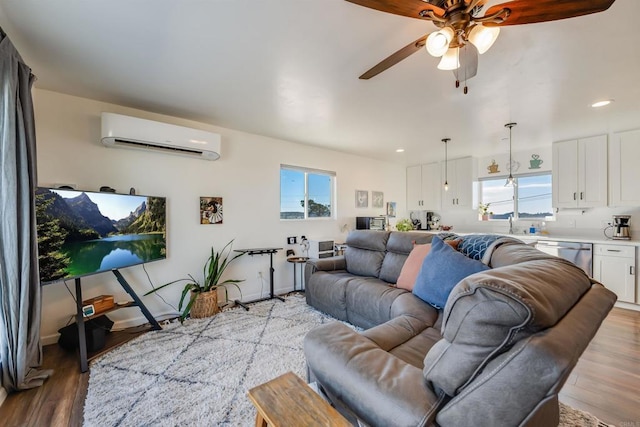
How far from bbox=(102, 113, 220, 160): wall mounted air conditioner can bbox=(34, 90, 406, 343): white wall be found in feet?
0.65

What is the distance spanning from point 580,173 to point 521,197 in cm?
105

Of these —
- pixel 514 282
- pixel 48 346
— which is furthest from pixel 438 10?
pixel 48 346

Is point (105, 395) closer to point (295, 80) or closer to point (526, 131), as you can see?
point (295, 80)

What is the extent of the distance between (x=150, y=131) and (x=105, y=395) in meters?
2.28

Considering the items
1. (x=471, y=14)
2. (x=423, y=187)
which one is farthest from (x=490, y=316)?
(x=423, y=187)

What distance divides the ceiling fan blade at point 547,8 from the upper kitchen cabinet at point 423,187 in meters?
4.63

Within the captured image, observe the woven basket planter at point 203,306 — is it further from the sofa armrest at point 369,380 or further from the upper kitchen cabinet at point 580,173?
the upper kitchen cabinet at point 580,173

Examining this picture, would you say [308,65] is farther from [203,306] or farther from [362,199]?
[362,199]

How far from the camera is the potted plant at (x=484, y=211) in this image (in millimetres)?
5328

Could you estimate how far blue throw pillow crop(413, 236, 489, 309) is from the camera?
5.82ft

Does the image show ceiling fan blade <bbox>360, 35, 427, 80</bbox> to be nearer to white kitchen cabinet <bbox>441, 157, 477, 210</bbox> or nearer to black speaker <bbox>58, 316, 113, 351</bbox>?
black speaker <bbox>58, 316, 113, 351</bbox>

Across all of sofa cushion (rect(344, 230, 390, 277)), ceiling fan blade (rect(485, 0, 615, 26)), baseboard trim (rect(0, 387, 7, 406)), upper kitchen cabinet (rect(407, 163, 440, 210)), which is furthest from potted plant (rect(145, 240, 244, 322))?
upper kitchen cabinet (rect(407, 163, 440, 210))

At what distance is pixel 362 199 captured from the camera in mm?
5262

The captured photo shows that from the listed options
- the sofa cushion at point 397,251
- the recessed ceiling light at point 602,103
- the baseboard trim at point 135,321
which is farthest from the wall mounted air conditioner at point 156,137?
the recessed ceiling light at point 602,103
